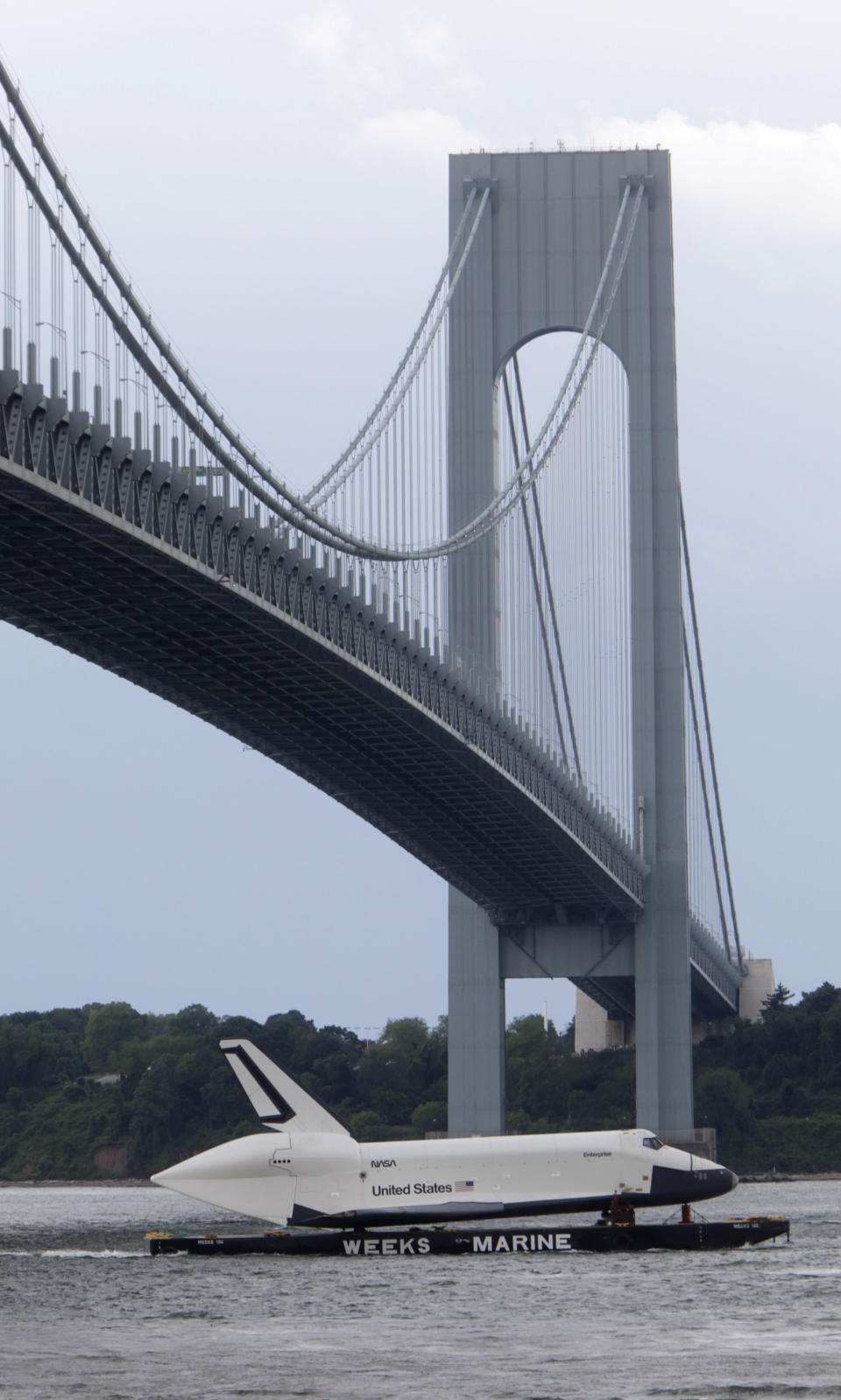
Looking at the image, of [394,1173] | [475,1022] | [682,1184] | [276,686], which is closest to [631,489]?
[475,1022]

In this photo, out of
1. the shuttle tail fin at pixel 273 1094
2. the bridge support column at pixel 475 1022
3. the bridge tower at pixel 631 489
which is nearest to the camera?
the shuttle tail fin at pixel 273 1094

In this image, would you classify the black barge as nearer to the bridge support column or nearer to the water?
the water

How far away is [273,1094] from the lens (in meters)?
52.0

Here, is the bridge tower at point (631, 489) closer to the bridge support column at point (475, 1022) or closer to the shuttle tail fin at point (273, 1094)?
the bridge support column at point (475, 1022)

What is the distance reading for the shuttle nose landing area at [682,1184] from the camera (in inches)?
2099

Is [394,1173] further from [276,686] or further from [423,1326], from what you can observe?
[423,1326]

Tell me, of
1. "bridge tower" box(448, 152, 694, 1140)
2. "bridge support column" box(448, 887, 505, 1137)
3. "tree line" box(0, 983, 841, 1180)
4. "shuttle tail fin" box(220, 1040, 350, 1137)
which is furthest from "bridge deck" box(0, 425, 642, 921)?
"tree line" box(0, 983, 841, 1180)

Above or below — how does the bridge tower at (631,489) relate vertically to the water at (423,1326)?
above

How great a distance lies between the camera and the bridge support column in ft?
313

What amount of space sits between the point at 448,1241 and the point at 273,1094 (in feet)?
16.8

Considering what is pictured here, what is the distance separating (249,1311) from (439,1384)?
11.3 meters

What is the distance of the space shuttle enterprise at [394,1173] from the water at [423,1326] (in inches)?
46.3

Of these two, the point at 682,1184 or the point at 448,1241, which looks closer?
the point at 448,1241

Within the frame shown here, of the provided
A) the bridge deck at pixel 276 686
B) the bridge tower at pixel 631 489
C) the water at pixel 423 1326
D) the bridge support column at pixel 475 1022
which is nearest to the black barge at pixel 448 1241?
the water at pixel 423 1326
